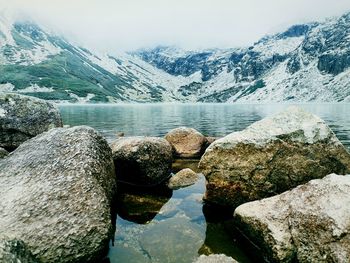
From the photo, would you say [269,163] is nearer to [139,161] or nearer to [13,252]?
[139,161]

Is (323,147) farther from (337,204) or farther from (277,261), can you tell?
(277,261)

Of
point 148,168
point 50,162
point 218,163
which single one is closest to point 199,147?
point 148,168

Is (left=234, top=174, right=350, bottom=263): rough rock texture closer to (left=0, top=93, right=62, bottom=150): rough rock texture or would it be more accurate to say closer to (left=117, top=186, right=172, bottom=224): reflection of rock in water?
(left=117, top=186, right=172, bottom=224): reflection of rock in water

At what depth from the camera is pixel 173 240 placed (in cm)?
998

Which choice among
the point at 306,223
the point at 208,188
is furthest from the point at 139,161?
the point at 306,223

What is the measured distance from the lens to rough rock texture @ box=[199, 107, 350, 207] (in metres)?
11.9

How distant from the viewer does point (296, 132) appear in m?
12.3

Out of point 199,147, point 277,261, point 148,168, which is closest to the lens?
point 277,261

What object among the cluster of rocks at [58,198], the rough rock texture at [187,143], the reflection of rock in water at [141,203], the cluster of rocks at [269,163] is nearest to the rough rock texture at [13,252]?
the cluster of rocks at [58,198]

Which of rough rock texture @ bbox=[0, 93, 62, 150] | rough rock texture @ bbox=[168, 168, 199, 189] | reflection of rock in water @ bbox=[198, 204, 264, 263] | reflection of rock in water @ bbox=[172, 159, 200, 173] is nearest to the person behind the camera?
reflection of rock in water @ bbox=[198, 204, 264, 263]

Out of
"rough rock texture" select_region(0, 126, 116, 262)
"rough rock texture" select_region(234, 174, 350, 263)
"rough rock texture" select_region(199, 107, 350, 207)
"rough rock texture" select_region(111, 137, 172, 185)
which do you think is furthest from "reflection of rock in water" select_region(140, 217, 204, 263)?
"rough rock texture" select_region(111, 137, 172, 185)

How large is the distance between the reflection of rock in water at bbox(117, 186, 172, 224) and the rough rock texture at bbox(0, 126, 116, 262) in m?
1.27

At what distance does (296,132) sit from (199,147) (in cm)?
1093

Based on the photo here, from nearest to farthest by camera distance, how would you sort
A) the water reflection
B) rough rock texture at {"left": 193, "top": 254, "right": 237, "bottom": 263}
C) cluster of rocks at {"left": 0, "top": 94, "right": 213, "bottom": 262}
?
rough rock texture at {"left": 193, "top": 254, "right": 237, "bottom": 263} → cluster of rocks at {"left": 0, "top": 94, "right": 213, "bottom": 262} → the water reflection
